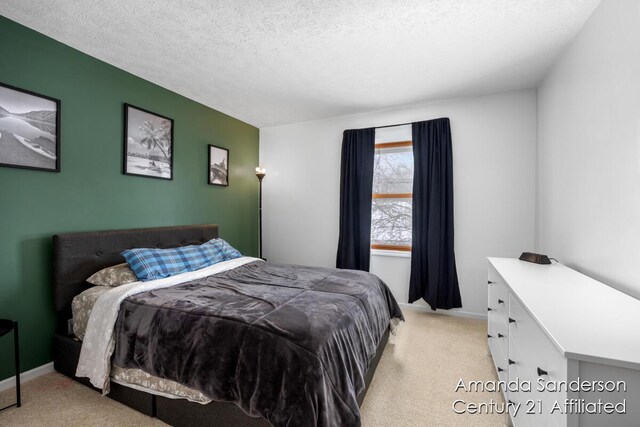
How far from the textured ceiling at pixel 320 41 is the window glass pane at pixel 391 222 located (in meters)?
1.39

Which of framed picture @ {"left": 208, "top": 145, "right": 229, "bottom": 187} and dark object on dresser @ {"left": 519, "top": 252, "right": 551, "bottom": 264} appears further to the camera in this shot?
framed picture @ {"left": 208, "top": 145, "right": 229, "bottom": 187}

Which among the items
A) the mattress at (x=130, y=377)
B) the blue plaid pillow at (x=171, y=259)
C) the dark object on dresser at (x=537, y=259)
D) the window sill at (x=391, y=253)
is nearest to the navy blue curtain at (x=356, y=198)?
the window sill at (x=391, y=253)

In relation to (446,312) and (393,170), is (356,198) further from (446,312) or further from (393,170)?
(446,312)

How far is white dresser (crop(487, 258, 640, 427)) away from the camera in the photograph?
0.80 m

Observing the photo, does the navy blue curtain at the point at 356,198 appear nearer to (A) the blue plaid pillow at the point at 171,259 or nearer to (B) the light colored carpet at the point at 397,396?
(B) the light colored carpet at the point at 397,396

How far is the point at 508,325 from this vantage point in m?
1.65

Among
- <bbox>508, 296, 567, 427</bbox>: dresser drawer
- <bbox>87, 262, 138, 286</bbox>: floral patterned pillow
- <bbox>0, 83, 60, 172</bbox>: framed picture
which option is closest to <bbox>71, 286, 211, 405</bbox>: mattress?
<bbox>87, 262, 138, 286</bbox>: floral patterned pillow

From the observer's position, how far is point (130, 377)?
1721 millimetres

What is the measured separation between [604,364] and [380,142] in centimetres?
334

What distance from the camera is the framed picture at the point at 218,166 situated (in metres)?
3.66

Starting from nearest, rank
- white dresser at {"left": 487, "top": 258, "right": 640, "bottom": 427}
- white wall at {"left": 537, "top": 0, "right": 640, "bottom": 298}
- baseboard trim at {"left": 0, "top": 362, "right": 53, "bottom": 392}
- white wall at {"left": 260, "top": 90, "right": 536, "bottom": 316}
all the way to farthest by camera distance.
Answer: white dresser at {"left": 487, "top": 258, "right": 640, "bottom": 427}, white wall at {"left": 537, "top": 0, "right": 640, "bottom": 298}, baseboard trim at {"left": 0, "top": 362, "right": 53, "bottom": 392}, white wall at {"left": 260, "top": 90, "right": 536, "bottom": 316}

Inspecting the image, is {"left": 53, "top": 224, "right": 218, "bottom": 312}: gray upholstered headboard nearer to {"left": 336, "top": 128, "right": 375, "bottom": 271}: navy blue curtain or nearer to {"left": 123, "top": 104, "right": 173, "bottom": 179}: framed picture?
{"left": 123, "top": 104, "right": 173, "bottom": 179}: framed picture

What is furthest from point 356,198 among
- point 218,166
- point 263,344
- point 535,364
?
point 535,364

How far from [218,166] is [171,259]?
162 cm
